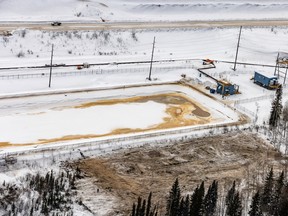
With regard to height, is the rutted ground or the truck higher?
the truck

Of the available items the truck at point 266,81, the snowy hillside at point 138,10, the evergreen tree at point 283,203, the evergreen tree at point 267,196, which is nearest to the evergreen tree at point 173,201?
the evergreen tree at point 267,196

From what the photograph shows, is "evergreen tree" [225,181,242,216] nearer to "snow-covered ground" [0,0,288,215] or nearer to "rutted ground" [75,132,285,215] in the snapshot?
"rutted ground" [75,132,285,215]

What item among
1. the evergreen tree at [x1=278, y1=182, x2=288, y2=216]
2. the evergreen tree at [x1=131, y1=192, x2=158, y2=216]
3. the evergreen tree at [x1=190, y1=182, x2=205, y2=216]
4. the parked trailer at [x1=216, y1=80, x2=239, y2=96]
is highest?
the parked trailer at [x1=216, y1=80, x2=239, y2=96]

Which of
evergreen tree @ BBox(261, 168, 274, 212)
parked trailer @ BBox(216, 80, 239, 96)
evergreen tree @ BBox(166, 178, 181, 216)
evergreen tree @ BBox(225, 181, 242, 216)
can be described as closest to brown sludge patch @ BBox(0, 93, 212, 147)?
parked trailer @ BBox(216, 80, 239, 96)

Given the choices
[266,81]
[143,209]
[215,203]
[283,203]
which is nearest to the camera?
[143,209]

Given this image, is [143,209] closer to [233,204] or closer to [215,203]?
[215,203]

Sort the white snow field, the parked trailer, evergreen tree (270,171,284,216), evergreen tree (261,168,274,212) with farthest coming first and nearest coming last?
the parked trailer < the white snow field < evergreen tree (261,168,274,212) < evergreen tree (270,171,284,216)

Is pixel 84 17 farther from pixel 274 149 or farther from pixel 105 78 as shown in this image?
pixel 274 149

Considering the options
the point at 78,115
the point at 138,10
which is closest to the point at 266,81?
the point at 78,115

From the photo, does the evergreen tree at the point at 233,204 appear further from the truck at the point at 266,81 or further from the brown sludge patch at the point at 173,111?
the truck at the point at 266,81
